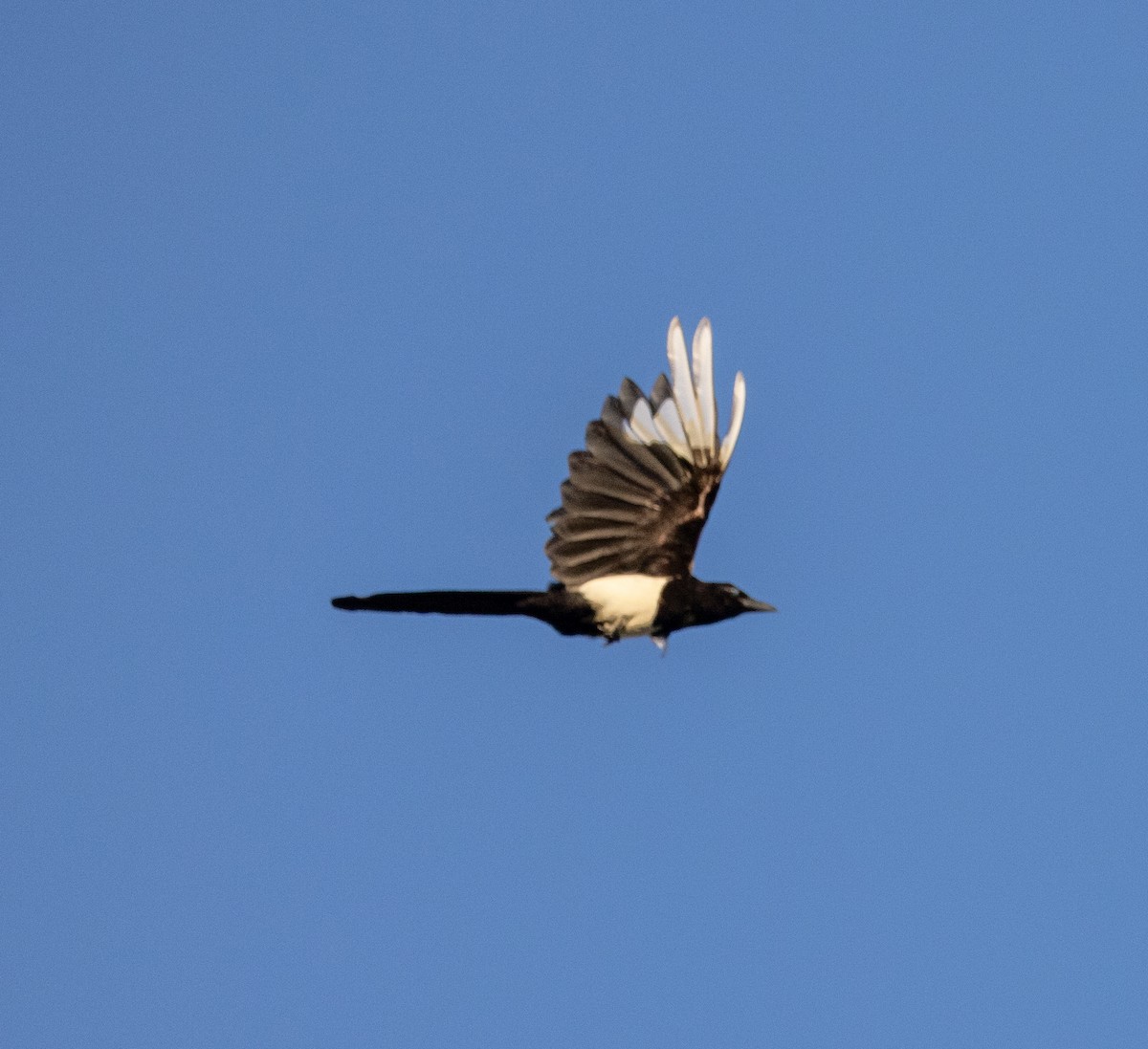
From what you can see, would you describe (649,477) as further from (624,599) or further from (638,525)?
(624,599)

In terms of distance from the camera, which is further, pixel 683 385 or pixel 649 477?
pixel 649 477

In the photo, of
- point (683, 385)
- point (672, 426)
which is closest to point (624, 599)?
point (672, 426)

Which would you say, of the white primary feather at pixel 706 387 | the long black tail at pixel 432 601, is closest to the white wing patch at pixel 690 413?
the white primary feather at pixel 706 387

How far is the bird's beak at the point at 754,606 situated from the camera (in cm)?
1539

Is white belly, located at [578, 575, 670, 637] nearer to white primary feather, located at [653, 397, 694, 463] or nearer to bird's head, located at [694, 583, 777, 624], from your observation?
bird's head, located at [694, 583, 777, 624]

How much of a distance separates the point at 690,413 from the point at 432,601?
5.07 ft

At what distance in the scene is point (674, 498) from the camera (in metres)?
15.0

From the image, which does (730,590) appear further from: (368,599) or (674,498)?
(368,599)

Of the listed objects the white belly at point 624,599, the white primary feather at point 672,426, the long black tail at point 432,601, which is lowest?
the long black tail at point 432,601

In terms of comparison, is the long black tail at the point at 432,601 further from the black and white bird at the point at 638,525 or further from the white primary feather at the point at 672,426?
the white primary feather at the point at 672,426

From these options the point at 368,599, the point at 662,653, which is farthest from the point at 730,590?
the point at 368,599

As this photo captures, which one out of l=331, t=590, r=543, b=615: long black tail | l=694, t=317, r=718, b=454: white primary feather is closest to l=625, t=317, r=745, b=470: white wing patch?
l=694, t=317, r=718, b=454: white primary feather

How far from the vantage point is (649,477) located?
587 inches

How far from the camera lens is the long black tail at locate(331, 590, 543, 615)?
49.1 ft
